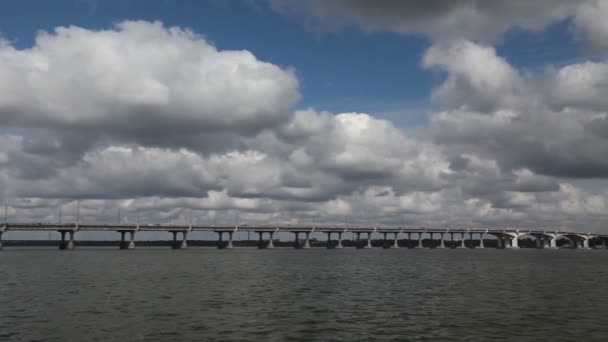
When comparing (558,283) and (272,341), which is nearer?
(272,341)

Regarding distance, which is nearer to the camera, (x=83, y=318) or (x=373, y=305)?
(x=83, y=318)

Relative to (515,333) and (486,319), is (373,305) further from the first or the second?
(515,333)

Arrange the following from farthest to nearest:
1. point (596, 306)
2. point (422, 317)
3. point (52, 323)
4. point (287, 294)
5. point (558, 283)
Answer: point (558, 283), point (287, 294), point (596, 306), point (422, 317), point (52, 323)

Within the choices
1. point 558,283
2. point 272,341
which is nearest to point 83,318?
point 272,341

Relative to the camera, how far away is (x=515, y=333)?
35.1 m

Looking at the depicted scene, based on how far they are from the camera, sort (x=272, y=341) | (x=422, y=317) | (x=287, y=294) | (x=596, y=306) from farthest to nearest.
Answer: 1. (x=287, y=294)
2. (x=596, y=306)
3. (x=422, y=317)
4. (x=272, y=341)

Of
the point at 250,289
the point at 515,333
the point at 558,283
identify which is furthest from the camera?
the point at 558,283

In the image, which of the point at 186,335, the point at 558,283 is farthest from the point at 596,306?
the point at 186,335

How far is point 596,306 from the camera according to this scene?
48750 millimetres

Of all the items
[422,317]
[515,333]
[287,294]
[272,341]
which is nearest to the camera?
[272,341]

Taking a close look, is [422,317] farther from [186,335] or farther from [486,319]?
[186,335]

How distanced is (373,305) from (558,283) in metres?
37.7

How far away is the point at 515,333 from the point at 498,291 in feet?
90.2

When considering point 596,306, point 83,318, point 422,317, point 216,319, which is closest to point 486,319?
point 422,317
